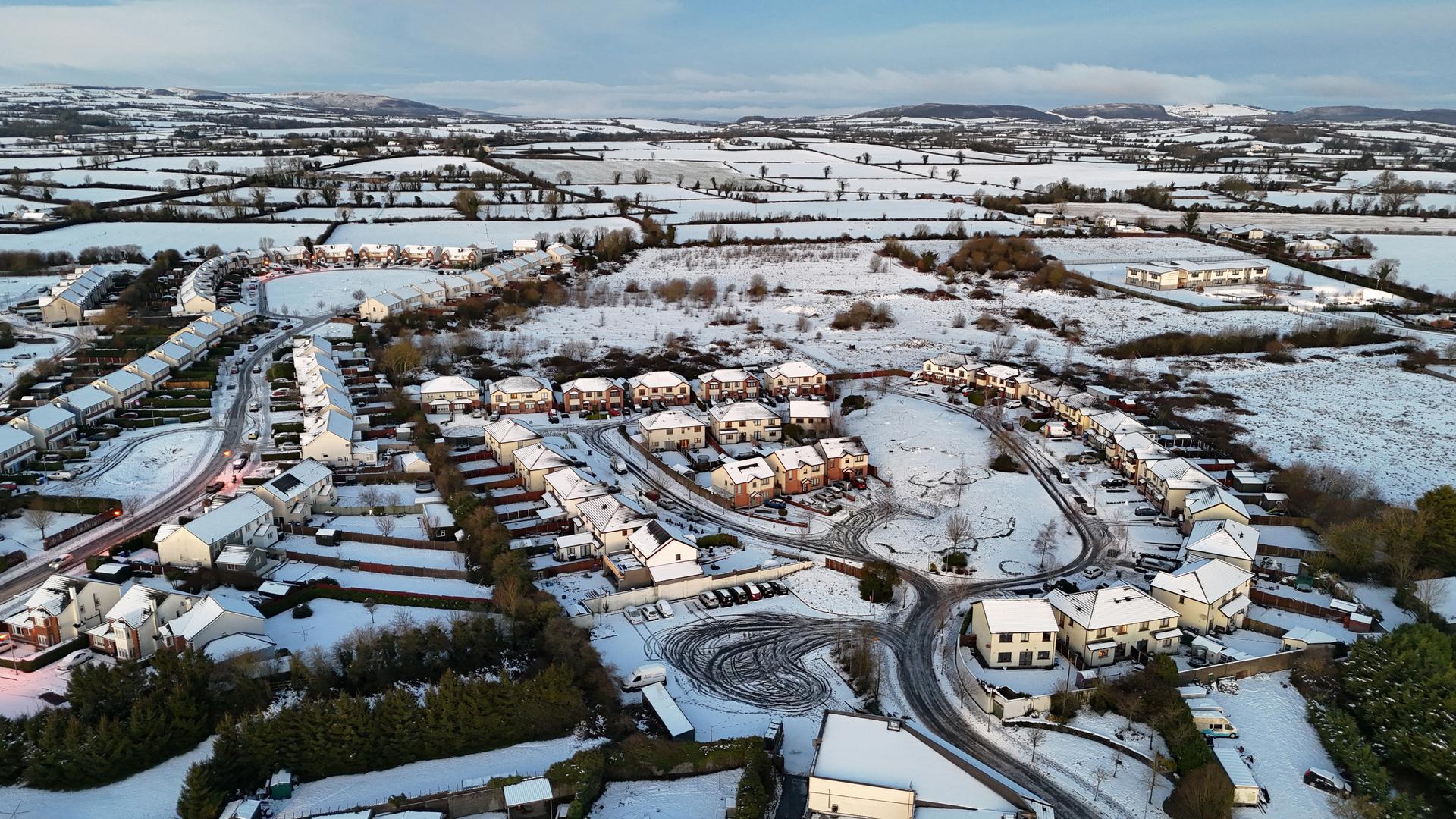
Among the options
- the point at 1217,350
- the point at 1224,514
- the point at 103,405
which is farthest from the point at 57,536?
the point at 1217,350

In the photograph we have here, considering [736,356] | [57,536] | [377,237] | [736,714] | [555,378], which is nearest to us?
[736,714]

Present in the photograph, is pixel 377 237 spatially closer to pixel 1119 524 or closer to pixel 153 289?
pixel 153 289

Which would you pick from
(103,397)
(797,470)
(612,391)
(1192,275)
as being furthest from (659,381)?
(1192,275)

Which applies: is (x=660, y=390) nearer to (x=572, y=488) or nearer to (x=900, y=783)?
(x=572, y=488)

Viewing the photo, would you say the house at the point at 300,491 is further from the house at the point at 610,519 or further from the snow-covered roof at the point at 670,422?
the snow-covered roof at the point at 670,422

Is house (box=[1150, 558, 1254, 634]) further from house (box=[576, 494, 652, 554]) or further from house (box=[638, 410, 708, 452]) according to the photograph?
house (box=[638, 410, 708, 452])

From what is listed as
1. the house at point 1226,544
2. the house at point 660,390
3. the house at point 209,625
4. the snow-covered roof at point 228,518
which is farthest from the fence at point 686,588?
the house at point 660,390
